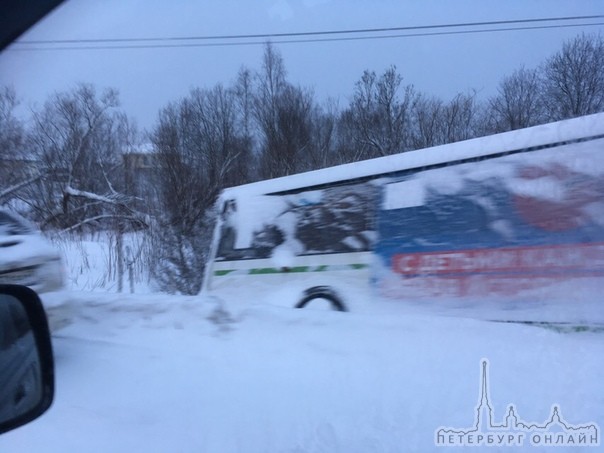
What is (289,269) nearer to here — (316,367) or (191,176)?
(316,367)

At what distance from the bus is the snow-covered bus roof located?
0.01m

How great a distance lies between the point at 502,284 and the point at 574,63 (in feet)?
21.7

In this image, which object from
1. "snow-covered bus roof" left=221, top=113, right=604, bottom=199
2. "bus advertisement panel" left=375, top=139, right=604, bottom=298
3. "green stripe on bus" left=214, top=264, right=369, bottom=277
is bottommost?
"green stripe on bus" left=214, top=264, right=369, bottom=277

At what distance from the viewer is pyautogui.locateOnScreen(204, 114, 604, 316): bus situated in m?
4.25

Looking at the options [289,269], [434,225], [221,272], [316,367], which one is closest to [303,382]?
[316,367]

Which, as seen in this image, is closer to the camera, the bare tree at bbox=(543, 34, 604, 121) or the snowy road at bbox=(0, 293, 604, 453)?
the snowy road at bbox=(0, 293, 604, 453)

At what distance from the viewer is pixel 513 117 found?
373 inches

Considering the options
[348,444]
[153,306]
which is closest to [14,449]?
[348,444]

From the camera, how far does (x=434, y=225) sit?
4926mm

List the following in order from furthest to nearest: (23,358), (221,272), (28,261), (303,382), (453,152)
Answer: (221,272) → (453,152) → (28,261) → (303,382) → (23,358)

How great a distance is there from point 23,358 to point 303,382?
1.94 metres

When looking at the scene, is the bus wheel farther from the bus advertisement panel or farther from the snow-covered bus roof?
the snow-covered bus roof

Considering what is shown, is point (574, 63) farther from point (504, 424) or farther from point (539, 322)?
point (504, 424)

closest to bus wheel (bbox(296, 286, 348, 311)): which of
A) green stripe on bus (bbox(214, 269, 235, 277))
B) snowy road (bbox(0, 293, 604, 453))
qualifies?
snowy road (bbox(0, 293, 604, 453))
